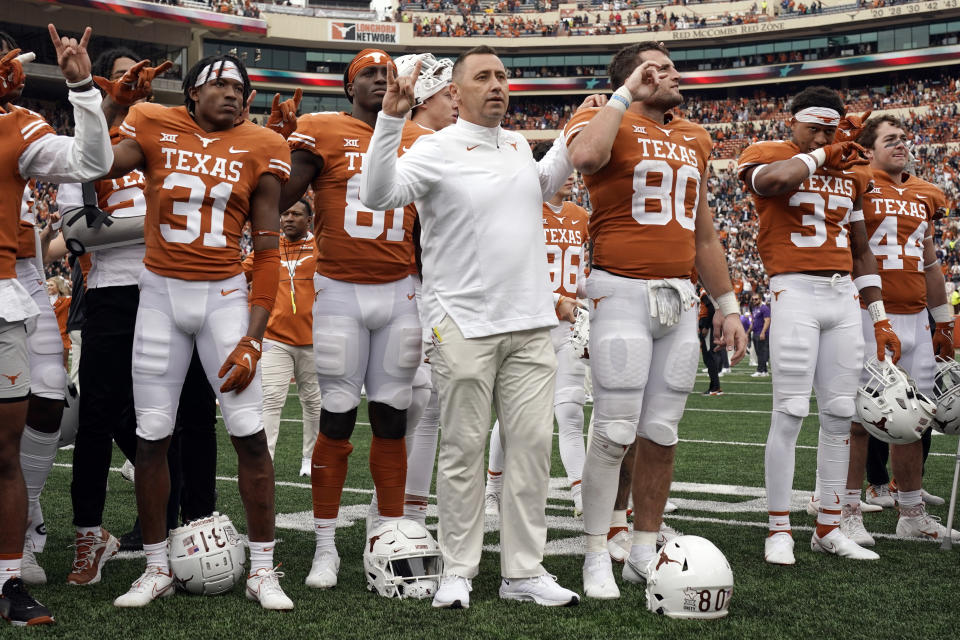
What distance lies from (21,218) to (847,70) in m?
51.2

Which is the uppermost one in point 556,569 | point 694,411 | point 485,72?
point 485,72

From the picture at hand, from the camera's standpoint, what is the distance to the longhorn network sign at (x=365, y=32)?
5356 cm

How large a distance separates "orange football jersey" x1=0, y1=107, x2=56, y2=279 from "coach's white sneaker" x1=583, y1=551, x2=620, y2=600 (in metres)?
2.48

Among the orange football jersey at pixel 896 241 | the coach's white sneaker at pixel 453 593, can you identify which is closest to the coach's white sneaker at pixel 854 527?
the orange football jersey at pixel 896 241

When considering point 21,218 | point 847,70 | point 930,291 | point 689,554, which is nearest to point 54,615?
point 21,218

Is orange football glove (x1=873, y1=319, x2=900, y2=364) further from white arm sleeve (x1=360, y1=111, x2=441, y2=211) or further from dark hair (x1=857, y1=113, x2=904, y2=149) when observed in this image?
white arm sleeve (x1=360, y1=111, x2=441, y2=211)

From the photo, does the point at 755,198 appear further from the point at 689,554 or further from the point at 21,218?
the point at 21,218

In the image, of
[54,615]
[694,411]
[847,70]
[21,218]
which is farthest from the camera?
[847,70]

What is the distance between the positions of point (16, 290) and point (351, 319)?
132 cm

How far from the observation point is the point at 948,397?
548 cm

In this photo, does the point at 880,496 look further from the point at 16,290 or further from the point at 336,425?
the point at 16,290

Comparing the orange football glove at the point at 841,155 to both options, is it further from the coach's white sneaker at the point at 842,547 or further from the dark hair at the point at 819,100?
the coach's white sneaker at the point at 842,547

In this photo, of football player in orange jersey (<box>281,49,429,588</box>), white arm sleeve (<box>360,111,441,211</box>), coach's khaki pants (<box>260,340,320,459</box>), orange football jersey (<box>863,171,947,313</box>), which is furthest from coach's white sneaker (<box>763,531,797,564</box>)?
coach's khaki pants (<box>260,340,320,459</box>)

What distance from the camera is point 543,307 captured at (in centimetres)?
397
